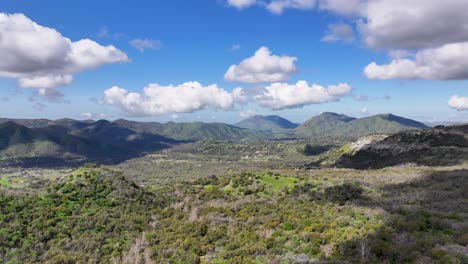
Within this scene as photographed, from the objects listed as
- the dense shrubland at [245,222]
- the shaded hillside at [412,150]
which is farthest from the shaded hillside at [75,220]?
the shaded hillside at [412,150]

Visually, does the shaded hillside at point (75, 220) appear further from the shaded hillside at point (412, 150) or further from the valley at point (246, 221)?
the shaded hillside at point (412, 150)

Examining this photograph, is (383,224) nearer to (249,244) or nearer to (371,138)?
(249,244)

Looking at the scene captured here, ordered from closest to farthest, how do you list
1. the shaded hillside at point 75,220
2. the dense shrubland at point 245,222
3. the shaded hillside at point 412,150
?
1. the dense shrubland at point 245,222
2. the shaded hillside at point 75,220
3. the shaded hillside at point 412,150

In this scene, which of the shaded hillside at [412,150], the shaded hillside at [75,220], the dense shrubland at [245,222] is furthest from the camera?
the shaded hillside at [412,150]

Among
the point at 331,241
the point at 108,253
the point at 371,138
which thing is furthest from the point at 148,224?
the point at 371,138

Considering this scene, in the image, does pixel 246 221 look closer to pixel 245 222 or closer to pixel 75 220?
pixel 245 222

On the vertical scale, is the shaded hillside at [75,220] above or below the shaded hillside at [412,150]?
below

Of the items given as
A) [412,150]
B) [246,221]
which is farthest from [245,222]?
[412,150]

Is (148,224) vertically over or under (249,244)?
under
